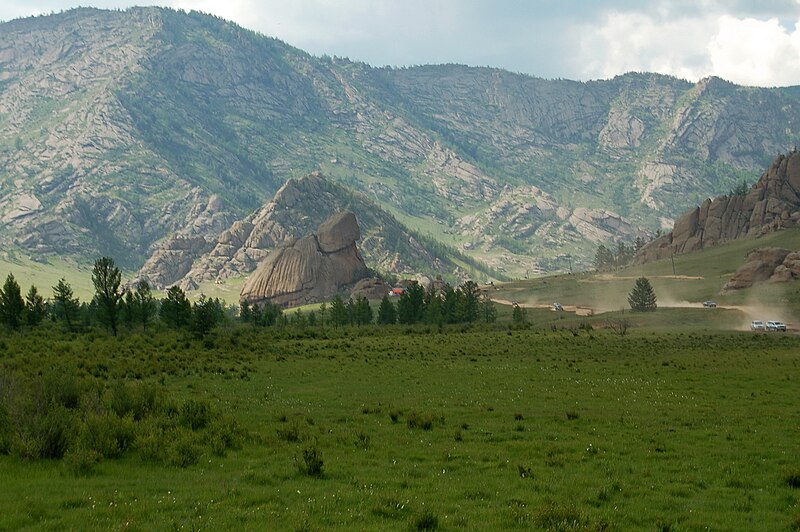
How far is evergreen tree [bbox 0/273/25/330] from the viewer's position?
283ft

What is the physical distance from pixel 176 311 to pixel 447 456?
9487cm

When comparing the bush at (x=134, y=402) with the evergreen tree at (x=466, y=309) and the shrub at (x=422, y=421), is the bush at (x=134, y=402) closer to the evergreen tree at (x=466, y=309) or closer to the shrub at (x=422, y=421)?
the shrub at (x=422, y=421)

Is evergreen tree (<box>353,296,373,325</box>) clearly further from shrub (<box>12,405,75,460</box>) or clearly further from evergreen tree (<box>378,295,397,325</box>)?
shrub (<box>12,405,75,460</box>)

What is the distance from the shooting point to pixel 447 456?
2103 centimetres

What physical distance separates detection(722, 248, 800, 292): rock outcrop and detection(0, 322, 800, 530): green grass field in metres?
131

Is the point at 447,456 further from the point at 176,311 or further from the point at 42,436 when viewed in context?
the point at 176,311

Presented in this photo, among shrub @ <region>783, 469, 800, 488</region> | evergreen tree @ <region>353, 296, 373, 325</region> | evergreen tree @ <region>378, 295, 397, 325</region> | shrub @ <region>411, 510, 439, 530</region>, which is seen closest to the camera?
shrub @ <region>411, 510, 439, 530</region>

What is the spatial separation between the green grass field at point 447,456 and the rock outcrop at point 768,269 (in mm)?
130961

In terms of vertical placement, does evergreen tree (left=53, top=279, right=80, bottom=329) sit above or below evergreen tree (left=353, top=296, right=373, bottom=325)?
above

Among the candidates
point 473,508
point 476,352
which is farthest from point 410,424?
point 476,352

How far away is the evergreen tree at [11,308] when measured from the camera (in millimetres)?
86250

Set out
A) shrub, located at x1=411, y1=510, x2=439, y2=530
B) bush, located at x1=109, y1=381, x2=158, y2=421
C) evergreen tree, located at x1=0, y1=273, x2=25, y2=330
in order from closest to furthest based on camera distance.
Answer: shrub, located at x1=411, y1=510, x2=439, y2=530
bush, located at x1=109, y1=381, x2=158, y2=421
evergreen tree, located at x1=0, y1=273, x2=25, y2=330

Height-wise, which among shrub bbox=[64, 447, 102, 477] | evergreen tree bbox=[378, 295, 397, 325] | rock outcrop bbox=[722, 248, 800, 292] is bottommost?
evergreen tree bbox=[378, 295, 397, 325]

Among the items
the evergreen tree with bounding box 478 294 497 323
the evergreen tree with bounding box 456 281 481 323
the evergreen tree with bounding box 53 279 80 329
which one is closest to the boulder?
the evergreen tree with bounding box 478 294 497 323
